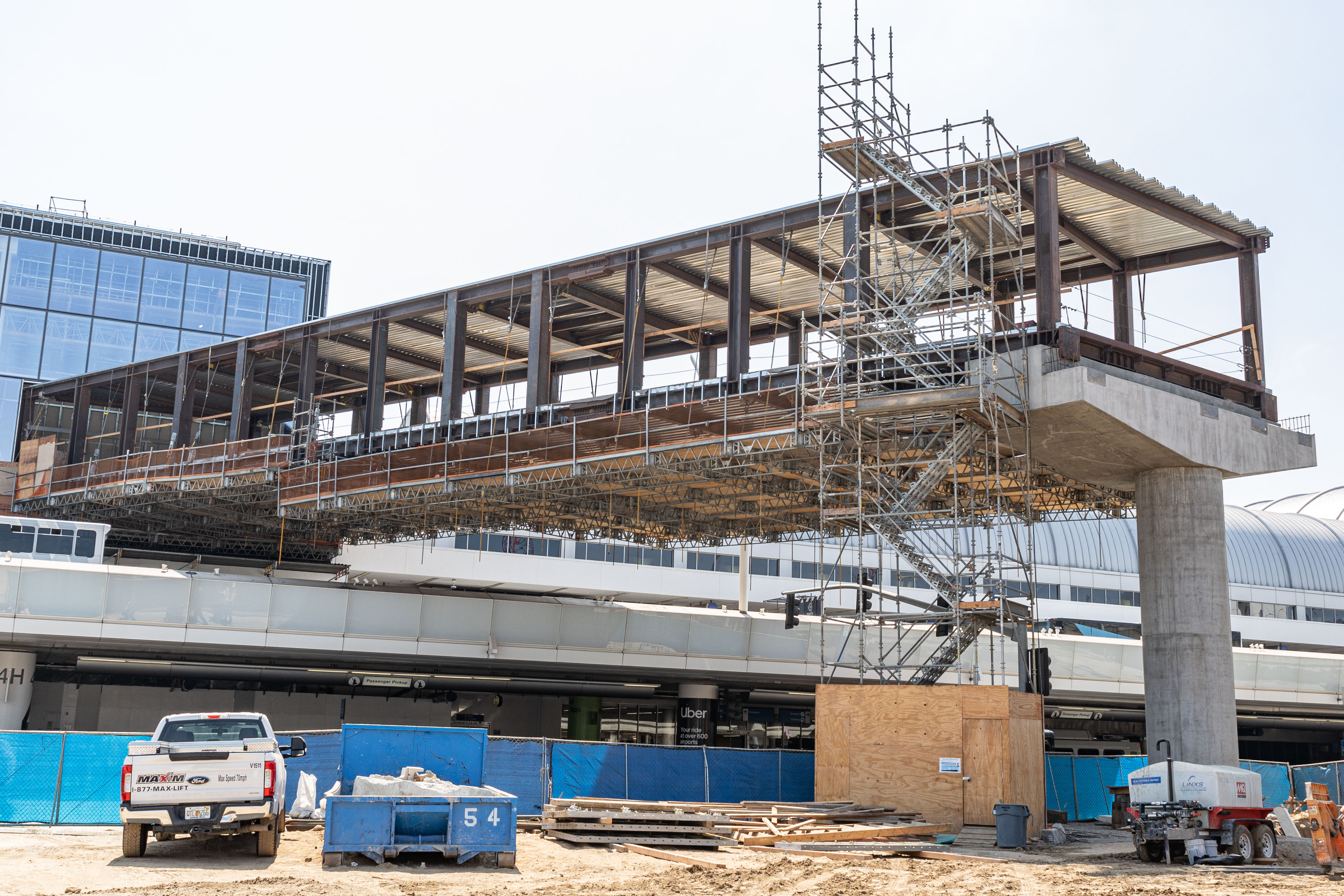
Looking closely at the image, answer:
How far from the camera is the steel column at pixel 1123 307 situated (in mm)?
35031

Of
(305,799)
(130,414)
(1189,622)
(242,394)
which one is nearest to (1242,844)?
(1189,622)

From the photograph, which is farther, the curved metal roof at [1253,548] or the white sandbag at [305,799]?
the curved metal roof at [1253,548]

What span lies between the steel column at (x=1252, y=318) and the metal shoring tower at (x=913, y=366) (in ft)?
21.9

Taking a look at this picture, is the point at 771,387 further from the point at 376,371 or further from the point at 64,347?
the point at 64,347

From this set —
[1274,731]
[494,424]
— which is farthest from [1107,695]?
[494,424]

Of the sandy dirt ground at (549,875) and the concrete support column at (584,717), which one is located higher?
the concrete support column at (584,717)

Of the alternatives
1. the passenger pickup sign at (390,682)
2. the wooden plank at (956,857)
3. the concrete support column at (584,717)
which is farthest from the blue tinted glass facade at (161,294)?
the wooden plank at (956,857)

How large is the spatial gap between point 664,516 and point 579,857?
25.9m

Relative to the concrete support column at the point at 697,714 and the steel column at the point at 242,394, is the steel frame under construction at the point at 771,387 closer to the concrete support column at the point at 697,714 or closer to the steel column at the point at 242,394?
the steel column at the point at 242,394

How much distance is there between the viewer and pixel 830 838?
21.9 m

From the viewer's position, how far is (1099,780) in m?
34.6

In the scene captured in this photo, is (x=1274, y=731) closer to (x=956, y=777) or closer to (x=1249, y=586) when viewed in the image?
(x=1249, y=586)

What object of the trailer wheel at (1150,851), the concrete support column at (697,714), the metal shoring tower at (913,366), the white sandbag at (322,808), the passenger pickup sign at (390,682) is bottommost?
the trailer wheel at (1150,851)

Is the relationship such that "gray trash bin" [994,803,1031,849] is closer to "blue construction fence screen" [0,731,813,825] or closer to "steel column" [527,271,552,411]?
"blue construction fence screen" [0,731,813,825]
